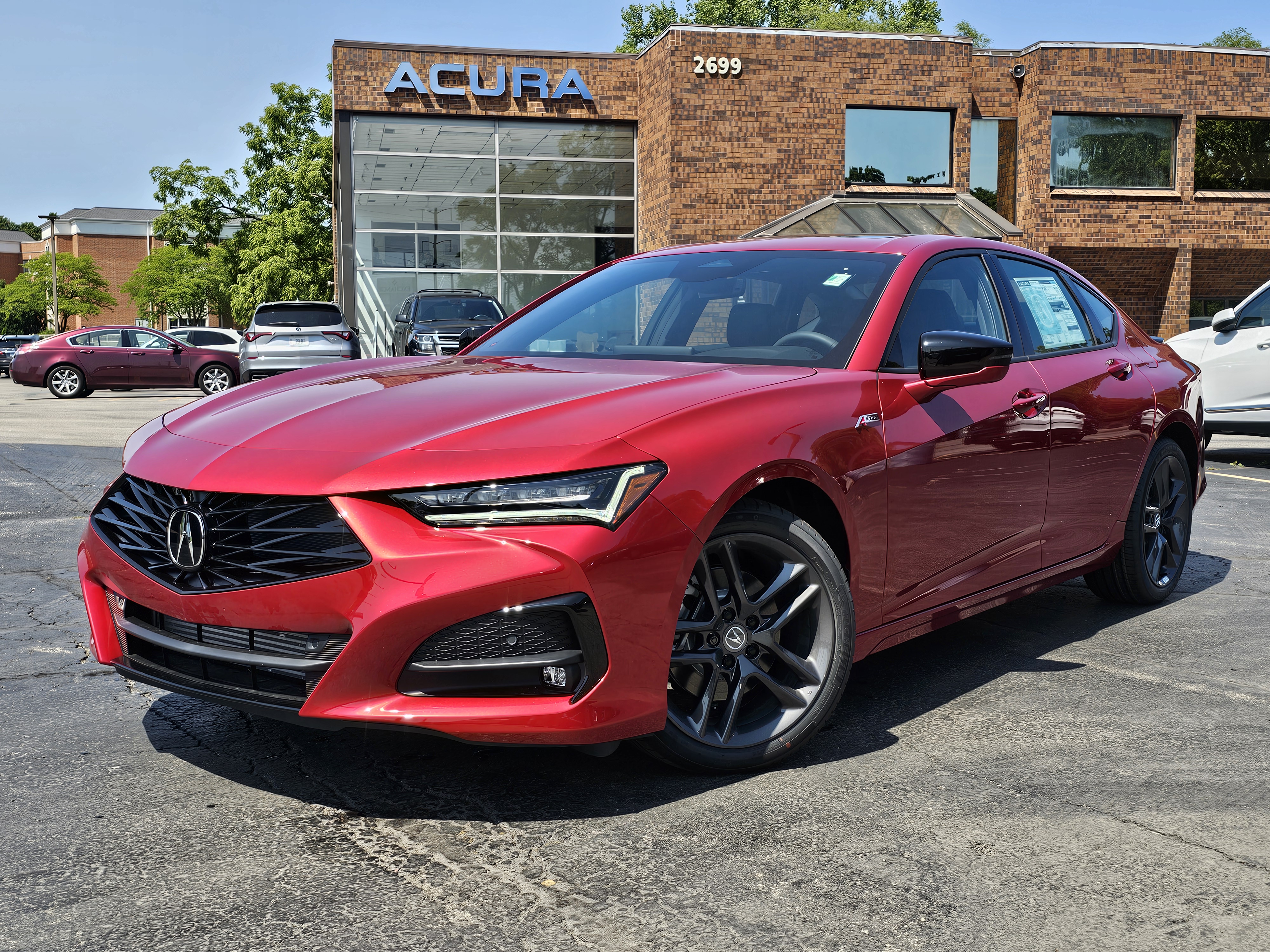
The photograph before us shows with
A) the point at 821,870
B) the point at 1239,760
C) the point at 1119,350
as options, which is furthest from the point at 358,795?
the point at 1119,350

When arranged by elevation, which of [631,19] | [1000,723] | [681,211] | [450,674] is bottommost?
[1000,723]

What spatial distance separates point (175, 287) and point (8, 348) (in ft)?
72.7

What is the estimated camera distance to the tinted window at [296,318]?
69.3 ft

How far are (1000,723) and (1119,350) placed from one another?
2.13m

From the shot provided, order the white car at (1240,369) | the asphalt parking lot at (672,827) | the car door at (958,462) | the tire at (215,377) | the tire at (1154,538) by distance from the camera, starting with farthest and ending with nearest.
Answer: the tire at (215,377) < the white car at (1240,369) < the tire at (1154,538) < the car door at (958,462) < the asphalt parking lot at (672,827)

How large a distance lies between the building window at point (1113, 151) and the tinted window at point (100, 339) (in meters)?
21.5

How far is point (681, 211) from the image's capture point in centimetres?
2700

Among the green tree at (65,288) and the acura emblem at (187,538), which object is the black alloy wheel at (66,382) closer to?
the acura emblem at (187,538)

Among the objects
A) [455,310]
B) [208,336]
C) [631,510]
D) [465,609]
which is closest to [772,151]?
[455,310]

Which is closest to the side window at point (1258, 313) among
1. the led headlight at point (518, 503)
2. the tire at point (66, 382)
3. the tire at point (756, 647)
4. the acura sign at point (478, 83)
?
the tire at point (756, 647)

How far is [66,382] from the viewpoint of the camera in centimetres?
2580

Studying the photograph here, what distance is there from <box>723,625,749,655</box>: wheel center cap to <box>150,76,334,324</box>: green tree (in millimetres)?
46413

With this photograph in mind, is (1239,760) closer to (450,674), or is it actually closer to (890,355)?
(890,355)

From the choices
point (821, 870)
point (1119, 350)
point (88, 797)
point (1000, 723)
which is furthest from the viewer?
point (1119, 350)
